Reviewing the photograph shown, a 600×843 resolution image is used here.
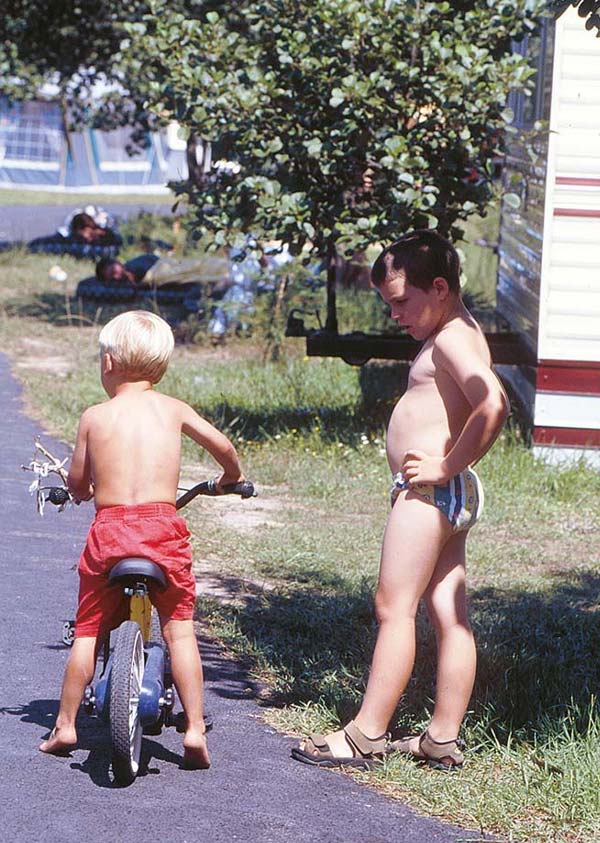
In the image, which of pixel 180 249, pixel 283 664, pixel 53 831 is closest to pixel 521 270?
pixel 283 664

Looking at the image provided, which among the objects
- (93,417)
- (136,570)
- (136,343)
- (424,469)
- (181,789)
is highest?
(136,343)

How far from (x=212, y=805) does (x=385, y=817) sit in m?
0.47

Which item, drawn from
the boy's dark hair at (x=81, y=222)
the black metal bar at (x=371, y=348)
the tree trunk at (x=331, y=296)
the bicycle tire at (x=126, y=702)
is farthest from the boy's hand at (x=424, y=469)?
the boy's dark hair at (x=81, y=222)

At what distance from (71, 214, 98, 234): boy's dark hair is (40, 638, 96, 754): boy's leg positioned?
17.3 meters

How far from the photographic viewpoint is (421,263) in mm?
3834

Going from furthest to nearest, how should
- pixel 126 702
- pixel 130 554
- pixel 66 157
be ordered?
pixel 66 157 → pixel 130 554 → pixel 126 702

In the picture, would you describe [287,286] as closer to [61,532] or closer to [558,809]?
[61,532]

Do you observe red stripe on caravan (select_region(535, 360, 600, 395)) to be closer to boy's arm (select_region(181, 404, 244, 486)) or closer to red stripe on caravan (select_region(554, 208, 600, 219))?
red stripe on caravan (select_region(554, 208, 600, 219))

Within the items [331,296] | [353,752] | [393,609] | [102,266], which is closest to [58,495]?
[393,609]

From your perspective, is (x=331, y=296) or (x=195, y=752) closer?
(x=195, y=752)

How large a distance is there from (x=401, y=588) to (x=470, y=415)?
54cm

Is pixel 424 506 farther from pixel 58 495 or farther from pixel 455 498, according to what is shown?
pixel 58 495

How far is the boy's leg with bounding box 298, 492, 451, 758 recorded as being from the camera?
150 inches

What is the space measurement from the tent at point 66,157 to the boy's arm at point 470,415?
35783mm
